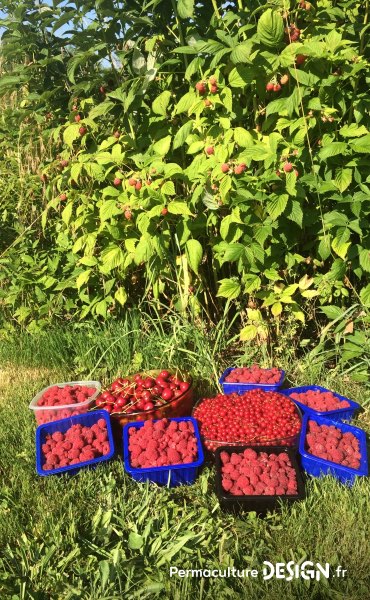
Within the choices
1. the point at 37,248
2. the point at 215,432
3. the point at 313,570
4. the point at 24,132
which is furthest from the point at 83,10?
the point at 313,570

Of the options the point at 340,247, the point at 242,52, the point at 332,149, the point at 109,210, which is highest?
the point at 242,52

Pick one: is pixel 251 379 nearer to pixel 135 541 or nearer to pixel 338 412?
pixel 338 412

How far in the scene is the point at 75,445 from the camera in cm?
256

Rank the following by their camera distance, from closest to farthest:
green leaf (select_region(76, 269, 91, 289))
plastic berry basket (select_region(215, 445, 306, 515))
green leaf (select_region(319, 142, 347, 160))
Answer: plastic berry basket (select_region(215, 445, 306, 515)), green leaf (select_region(319, 142, 347, 160)), green leaf (select_region(76, 269, 91, 289))

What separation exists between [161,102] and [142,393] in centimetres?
147

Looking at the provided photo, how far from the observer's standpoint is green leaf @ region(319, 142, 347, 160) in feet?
8.79

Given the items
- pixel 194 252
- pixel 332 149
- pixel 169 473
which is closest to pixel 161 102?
pixel 194 252

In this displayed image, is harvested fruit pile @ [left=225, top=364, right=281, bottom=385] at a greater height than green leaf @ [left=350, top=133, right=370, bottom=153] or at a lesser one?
lesser

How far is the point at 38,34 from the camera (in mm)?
3305

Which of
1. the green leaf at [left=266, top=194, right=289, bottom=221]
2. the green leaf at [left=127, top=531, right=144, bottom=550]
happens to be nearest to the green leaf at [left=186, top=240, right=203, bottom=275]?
the green leaf at [left=266, top=194, right=289, bottom=221]

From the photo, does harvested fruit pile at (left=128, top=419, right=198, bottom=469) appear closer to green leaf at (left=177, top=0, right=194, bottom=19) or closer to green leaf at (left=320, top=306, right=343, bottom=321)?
green leaf at (left=320, top=306, right=343, bottom=321)

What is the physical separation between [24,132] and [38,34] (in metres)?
0.58

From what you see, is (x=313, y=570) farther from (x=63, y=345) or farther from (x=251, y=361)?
(x=63, y=345)

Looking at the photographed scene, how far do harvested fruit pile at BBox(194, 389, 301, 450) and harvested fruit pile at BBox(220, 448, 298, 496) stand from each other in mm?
112
